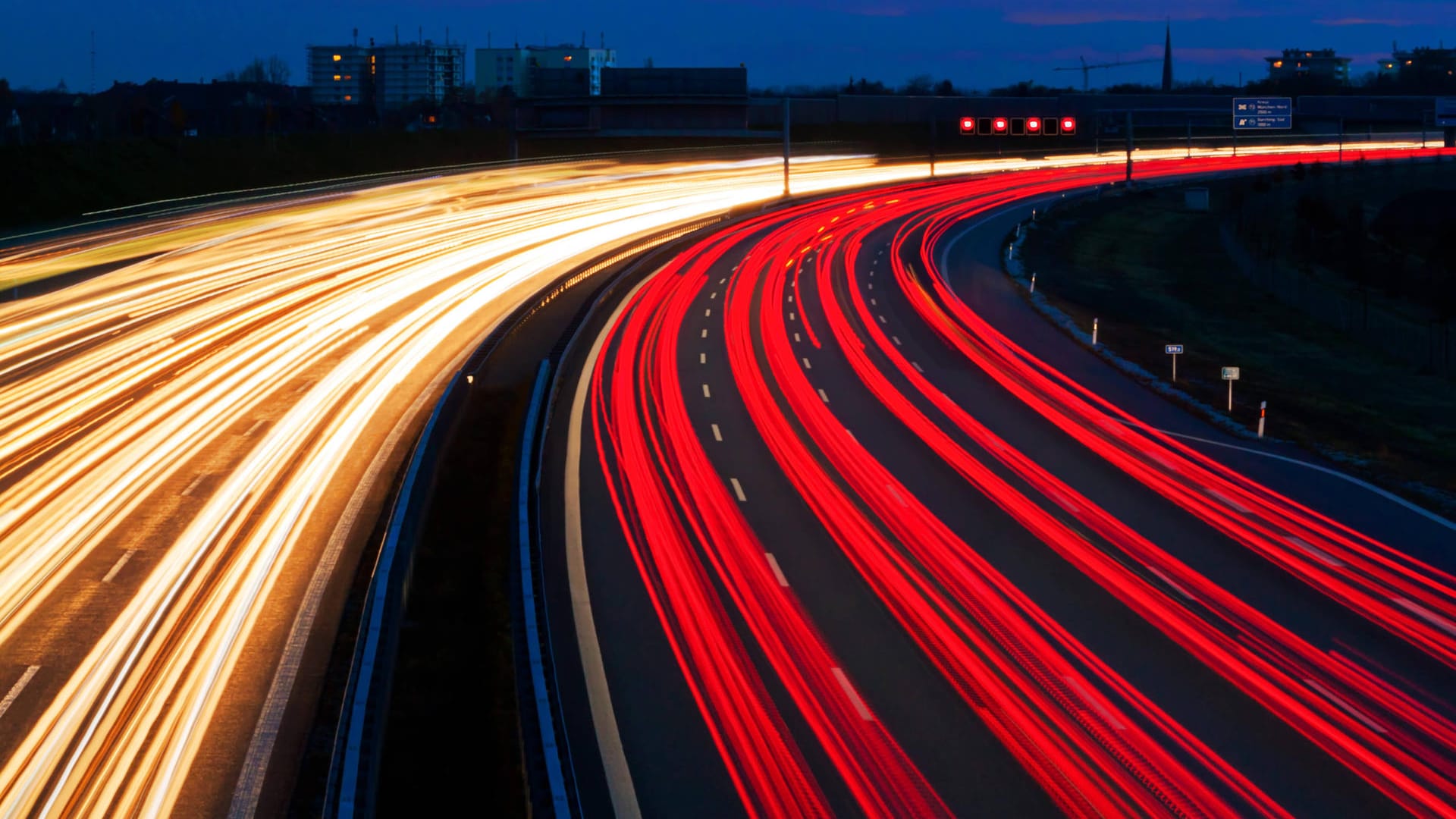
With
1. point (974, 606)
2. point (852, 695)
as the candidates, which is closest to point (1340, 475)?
point (974, 606)

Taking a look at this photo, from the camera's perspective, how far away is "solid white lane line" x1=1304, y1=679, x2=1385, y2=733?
15.1 meters

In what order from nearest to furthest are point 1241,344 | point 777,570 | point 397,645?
point 397,645 < point 777,570 < point 1241,344

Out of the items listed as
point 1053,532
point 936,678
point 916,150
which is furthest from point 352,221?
point 916,150

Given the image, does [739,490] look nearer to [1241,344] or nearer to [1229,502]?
[1229,502]

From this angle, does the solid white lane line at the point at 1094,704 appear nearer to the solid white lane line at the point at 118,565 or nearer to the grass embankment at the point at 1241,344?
the grass embankment at the point at 1241,344

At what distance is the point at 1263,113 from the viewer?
4412 inches

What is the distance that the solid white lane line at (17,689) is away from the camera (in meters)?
15.3

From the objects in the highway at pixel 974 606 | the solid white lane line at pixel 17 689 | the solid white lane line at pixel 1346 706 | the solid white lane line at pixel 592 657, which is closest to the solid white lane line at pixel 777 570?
the highway at pixel 974 606

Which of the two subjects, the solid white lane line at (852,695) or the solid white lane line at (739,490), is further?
the solid white lane line at (739,490)

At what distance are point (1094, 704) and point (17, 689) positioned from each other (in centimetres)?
1264

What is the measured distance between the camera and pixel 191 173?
81062 millimetres

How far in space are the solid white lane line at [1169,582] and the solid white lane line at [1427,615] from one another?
282 centimetres

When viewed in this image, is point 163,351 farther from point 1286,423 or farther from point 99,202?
point 99,202

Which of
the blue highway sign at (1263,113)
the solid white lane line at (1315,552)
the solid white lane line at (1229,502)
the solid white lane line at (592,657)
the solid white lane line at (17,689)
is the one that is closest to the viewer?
the solid white lane line at (592,657)
